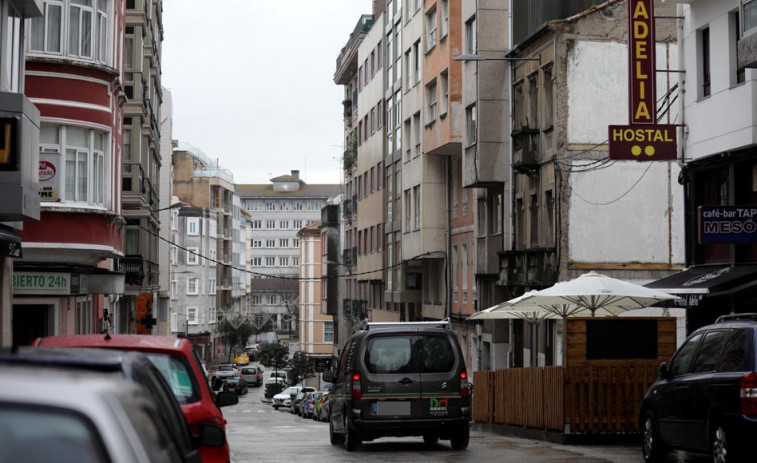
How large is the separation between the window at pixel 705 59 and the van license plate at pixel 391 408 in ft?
35.1

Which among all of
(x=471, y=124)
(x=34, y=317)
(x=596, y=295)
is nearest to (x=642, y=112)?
(x=596, y=295)

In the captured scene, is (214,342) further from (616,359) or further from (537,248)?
(616,359)

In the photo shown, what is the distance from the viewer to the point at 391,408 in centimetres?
1817

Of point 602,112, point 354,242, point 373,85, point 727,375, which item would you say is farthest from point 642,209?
point 354,242

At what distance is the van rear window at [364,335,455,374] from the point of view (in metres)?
18.1

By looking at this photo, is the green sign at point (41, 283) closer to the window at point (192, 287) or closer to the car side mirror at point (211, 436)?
the car side mirror at point (211, 436)

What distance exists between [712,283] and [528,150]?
13324 millimetres

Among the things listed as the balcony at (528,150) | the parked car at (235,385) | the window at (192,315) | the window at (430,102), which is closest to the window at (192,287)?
the window at (192,315)

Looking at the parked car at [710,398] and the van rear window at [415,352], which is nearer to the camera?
the parked car at [710,398]

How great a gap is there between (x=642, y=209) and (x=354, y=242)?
155 feet

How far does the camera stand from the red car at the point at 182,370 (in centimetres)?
898

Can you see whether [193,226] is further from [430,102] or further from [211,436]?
[211,436]

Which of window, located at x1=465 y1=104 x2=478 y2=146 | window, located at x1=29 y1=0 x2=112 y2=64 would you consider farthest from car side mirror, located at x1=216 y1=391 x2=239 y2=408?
window, located at x1=465 y1=104 x2=478 y2=146

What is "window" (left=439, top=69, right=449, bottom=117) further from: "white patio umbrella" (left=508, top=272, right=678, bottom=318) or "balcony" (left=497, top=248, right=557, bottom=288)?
"white patio umbrella" (left=508, top=272, right=678, bottom=318)
